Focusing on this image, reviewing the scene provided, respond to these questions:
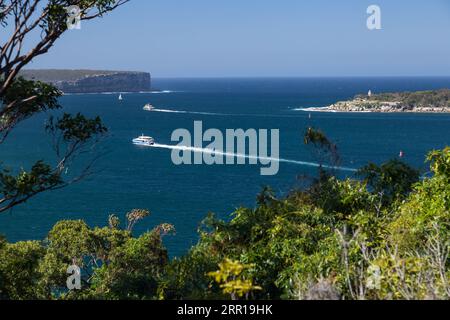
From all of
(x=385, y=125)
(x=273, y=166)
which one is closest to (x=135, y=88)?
(x=385, y=125)

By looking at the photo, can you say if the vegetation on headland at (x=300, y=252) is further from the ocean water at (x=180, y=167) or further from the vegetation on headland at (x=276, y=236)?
the ocean water at (x=180, y=167)

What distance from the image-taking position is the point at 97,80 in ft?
404

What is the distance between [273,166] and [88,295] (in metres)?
30.2

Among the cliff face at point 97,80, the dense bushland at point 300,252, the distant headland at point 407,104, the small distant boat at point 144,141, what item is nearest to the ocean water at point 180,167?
the small distant boat at point 144,141

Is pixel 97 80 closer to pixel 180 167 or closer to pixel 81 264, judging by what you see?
pixel 180 167

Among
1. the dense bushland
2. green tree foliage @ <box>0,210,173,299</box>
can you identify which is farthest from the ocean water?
the dense bushland

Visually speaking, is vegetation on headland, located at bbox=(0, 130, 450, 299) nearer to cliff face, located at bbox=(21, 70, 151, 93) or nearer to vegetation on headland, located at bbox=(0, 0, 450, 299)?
vegetation on headland, located at bbox=(0, 0, 450, 299)

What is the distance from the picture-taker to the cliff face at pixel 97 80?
378ft

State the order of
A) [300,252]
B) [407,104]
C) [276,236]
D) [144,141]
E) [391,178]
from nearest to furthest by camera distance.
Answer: [300,252] < [276,236] < [391,178] < [144,141] < [407,104]

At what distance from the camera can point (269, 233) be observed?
24.5 ft

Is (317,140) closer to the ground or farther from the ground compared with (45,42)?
closer to the ground

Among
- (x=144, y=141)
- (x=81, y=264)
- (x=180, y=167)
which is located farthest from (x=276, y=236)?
(x=144, y=141)

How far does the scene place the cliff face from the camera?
11512cm

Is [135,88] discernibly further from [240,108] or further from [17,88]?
[17,88]
